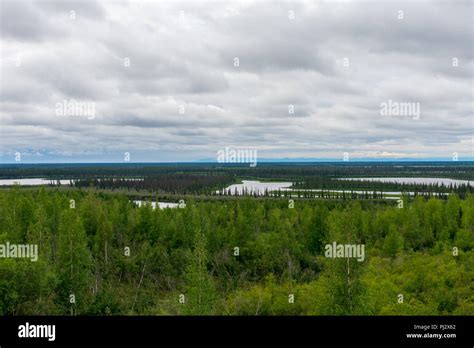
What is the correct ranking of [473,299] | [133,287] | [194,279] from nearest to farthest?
[194,279] → [473,299] → [133,287]

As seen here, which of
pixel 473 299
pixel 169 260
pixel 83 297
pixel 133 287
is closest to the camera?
pixel 473 299

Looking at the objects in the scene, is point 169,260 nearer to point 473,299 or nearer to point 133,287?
point 133,287

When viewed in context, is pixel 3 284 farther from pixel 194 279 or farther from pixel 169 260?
pixel 169 260
